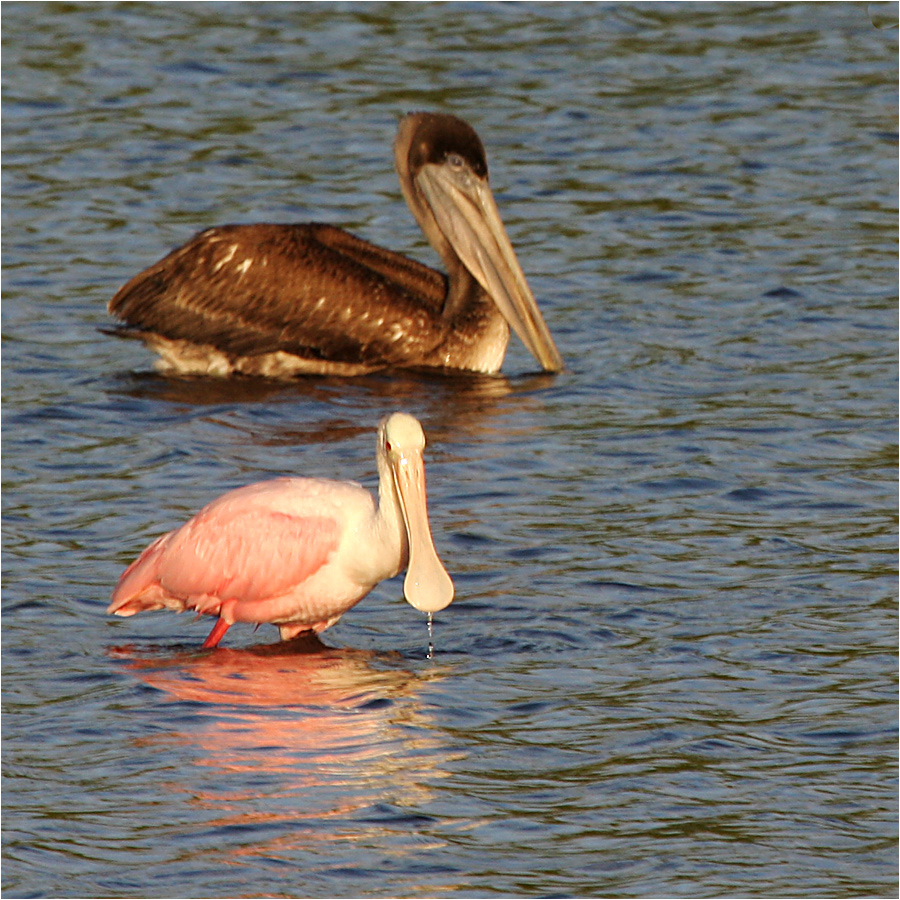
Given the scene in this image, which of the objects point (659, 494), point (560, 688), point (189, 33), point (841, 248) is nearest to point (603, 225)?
point (841, 248)

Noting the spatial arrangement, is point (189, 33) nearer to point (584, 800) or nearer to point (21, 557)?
point (21, 557)

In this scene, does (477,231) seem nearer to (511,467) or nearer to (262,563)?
(511,467)

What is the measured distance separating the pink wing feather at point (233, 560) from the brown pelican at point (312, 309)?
12.5 ft

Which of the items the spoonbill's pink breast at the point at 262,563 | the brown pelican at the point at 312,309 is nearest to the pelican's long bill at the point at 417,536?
the spoonbill's pink breast at the point at 262,563

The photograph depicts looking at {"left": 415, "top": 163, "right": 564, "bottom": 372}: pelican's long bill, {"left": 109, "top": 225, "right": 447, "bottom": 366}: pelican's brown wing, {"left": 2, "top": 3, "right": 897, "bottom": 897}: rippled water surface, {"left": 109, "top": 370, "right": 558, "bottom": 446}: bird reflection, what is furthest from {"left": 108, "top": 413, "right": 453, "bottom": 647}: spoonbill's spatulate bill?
{"left": 415, "top": 163, "right": 564, "bottom": 372}: pelican's long bill

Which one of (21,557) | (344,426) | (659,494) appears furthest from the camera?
(344,426)

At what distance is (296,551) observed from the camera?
760 cm

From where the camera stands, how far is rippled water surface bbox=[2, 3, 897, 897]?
602 centimetres

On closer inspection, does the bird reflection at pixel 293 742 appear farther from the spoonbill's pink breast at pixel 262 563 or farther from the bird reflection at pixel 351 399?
the bird reflection at pixel 351 399

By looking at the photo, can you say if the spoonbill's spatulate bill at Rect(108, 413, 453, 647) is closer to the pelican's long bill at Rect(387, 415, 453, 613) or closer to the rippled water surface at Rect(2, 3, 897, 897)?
the pelican's long bill at Rect(387, 415, 453, 613)

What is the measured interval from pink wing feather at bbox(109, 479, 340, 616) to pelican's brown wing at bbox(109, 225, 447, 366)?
151 inches

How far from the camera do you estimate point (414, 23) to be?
1825cm

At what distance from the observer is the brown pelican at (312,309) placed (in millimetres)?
11492

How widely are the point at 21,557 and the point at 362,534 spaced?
170 centimetres
